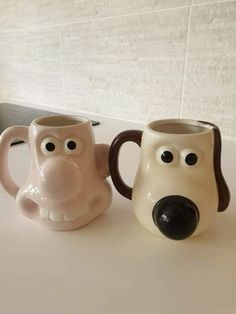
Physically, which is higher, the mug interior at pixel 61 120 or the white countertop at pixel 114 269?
the mug interior at pixel 61 120

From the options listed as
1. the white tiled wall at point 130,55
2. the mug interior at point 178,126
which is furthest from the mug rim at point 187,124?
the white tiled wall at point 130,55

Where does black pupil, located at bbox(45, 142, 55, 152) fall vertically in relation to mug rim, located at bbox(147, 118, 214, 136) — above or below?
below

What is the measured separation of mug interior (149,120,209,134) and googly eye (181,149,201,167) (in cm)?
4

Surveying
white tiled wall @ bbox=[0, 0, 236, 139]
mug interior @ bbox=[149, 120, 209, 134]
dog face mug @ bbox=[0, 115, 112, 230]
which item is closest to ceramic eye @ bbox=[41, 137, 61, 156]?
dog face mug @ bbox=[0, 115, 112, 230]

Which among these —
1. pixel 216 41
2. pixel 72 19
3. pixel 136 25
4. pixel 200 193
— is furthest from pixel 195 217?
pixel 72 19

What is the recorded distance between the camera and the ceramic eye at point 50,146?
0.29 meters

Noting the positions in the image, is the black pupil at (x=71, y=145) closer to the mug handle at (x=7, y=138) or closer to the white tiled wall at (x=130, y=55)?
the mug handle at (x=7, y=138)

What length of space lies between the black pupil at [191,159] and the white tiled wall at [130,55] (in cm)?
35

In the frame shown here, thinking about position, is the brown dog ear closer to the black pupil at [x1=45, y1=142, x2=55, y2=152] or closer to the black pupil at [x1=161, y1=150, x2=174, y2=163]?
the black pupil at [x1=161, y1=150, x2=174, y2=163]

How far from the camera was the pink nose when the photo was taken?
28cm

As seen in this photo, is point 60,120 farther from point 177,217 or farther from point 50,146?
point 177,217

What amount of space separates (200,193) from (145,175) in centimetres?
6

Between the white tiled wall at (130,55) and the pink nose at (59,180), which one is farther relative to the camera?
the white tiled wall at (130,55)

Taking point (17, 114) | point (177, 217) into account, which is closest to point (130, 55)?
point (17, 114)
